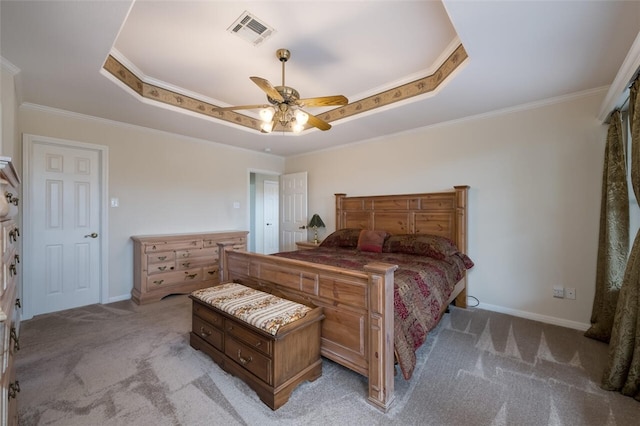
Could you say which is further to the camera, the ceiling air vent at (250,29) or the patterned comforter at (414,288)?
the ceiling air vent at (250,29)

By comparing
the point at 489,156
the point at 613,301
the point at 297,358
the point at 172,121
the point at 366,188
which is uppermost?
the point at 172,121

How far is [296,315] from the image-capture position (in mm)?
1832

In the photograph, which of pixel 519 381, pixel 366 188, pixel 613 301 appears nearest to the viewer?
pixel 519 381

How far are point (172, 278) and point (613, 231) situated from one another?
4.96 metres

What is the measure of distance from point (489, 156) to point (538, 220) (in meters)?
0.91

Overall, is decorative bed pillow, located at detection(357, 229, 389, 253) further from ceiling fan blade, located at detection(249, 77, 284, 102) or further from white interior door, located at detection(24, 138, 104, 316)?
white interior door, located at detection(24, 138, 104, 316)

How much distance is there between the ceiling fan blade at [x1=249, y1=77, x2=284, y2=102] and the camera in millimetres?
1876

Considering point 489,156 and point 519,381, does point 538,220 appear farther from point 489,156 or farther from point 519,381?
point 519,381

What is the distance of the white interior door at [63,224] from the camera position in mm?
3068

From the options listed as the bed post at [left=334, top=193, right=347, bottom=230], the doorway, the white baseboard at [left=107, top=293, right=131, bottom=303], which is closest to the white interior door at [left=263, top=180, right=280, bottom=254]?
the doorway

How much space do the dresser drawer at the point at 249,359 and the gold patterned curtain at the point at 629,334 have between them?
232cm

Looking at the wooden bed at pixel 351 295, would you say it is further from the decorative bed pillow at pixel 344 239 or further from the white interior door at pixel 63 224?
the white interior door at pixel 63 224

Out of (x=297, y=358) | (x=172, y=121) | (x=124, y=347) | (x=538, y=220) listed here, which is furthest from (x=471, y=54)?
(x=124, y=347)

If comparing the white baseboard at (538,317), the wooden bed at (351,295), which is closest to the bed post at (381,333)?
the wooden bed at (351,295)
